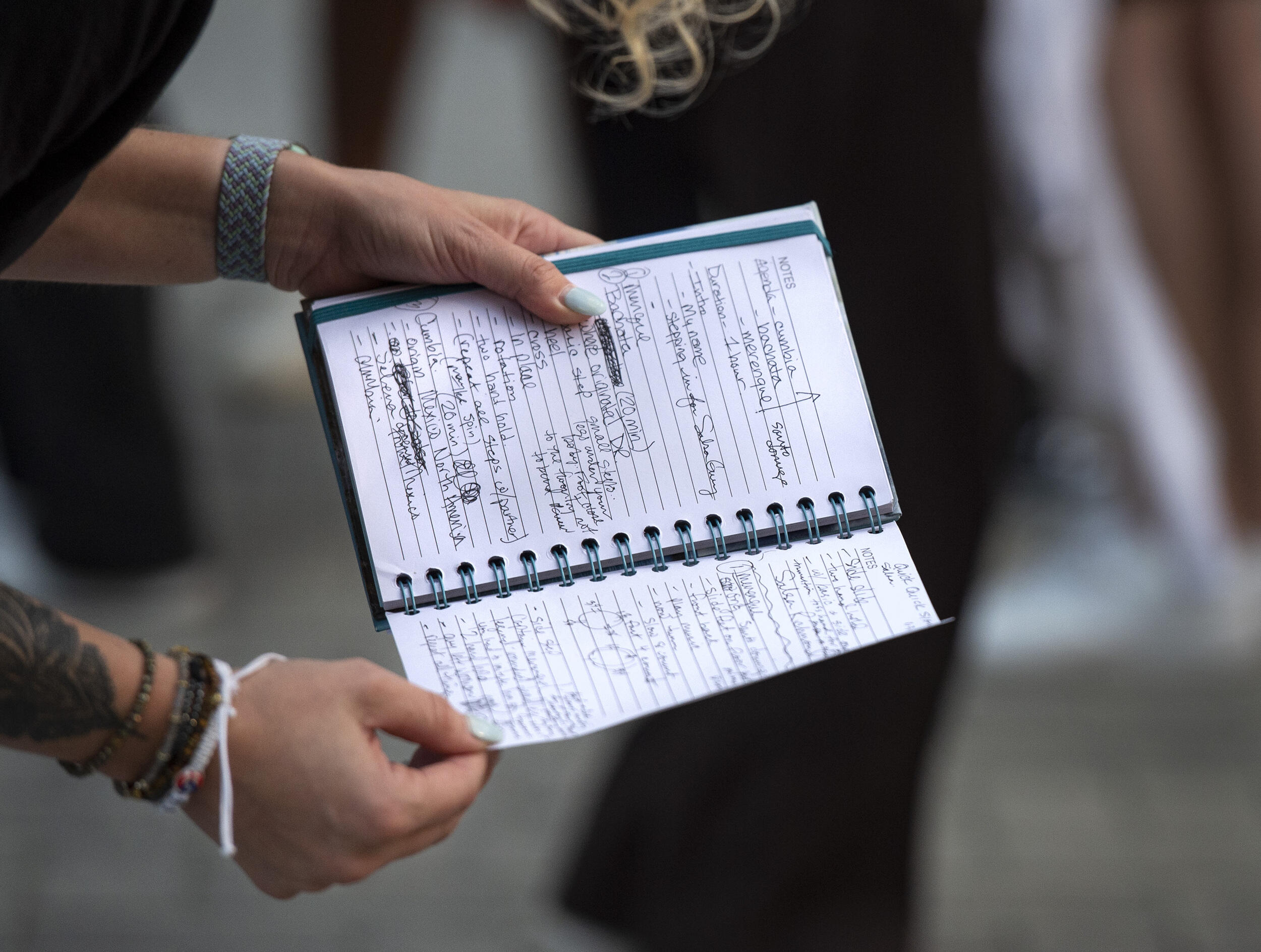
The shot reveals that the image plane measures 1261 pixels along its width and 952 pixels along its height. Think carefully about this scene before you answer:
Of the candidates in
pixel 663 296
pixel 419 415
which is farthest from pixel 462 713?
pixel 663 296

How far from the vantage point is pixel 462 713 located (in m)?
0.83

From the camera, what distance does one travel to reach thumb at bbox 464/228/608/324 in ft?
2.81

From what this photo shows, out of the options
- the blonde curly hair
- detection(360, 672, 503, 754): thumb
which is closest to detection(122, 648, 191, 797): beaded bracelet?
detection(360, 672, 503, 754): thumb

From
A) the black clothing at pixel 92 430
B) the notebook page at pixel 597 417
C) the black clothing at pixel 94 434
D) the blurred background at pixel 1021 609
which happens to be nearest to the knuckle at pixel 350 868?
the notebook page at pixel 597 417

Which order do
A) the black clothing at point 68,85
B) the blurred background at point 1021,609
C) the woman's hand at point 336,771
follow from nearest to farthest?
the black clothing at point 68,85
the woman's hand at point 336,771
the blurred background at point 1021,609

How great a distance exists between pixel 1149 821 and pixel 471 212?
70.3 inches

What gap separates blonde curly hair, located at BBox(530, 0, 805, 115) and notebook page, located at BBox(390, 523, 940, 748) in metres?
0.45

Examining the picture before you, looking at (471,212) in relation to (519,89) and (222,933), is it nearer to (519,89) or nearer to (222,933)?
(222,933)

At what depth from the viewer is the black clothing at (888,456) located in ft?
4.80

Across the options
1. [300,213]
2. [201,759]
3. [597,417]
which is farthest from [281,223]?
[201,759]

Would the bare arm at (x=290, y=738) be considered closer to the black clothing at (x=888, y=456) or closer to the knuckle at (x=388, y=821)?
the knuckle at (x=388, y=821)

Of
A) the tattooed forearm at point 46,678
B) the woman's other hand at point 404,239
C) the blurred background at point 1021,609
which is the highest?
the woman's other hand at point 404,239

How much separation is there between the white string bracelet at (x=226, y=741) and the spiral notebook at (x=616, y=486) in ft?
0.49

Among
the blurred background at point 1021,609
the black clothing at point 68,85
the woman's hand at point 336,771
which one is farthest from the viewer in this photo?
the blurred background at point 1021,609
